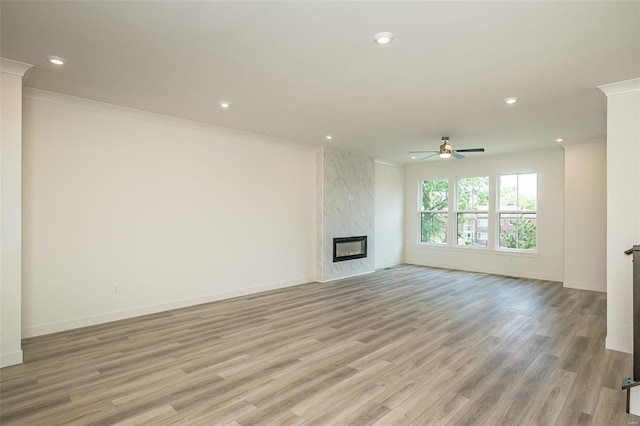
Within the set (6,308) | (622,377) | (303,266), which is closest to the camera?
(622,377)

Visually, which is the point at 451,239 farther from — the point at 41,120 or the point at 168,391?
the point at 41,120

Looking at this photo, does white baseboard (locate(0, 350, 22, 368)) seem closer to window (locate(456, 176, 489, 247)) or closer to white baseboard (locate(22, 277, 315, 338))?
white baseboard (locate(22, 277, 315, 338))

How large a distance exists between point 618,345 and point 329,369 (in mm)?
3136

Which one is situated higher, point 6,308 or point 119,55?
point 119,55

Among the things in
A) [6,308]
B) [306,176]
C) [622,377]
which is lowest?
[622,377]

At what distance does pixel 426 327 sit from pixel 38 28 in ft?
16.0

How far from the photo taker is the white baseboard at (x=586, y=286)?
6211 millimetres

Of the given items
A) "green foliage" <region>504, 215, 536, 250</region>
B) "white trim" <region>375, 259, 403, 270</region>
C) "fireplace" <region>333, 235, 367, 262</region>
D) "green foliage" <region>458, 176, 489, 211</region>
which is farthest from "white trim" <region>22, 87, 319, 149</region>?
"green foliage" <region>504, 215, 536, 250</region>

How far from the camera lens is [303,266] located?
698 cm

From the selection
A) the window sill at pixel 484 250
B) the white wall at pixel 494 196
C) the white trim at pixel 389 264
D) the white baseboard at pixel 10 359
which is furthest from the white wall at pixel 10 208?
the window sill at pixel 484 250

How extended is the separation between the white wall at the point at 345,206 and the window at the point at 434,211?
1929 millimetres

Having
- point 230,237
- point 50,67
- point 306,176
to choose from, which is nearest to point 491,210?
point 306,176

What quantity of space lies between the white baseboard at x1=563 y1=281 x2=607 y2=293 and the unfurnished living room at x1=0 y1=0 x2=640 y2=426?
0.07m

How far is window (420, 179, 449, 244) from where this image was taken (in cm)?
901
